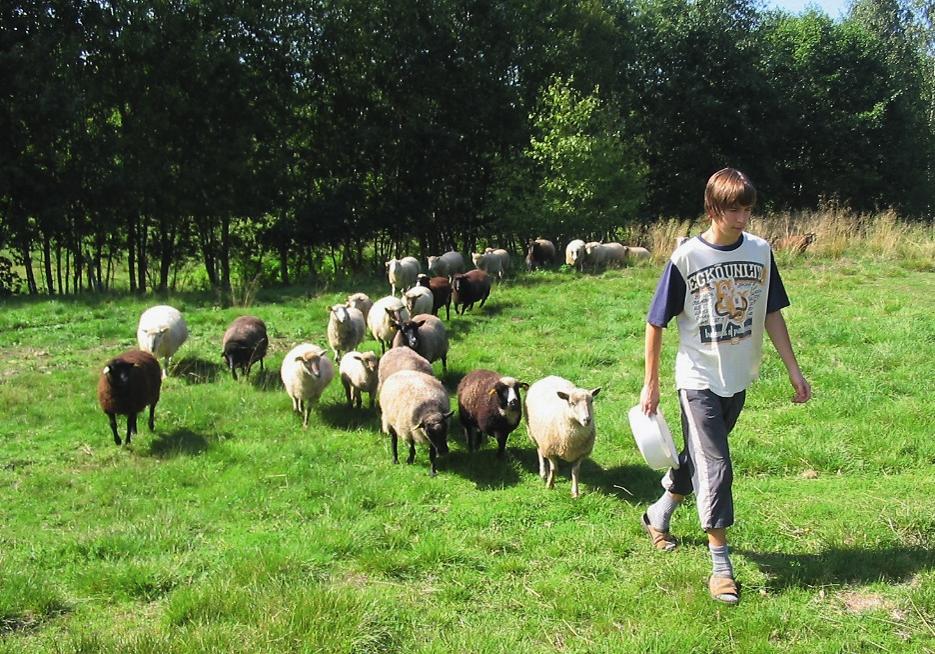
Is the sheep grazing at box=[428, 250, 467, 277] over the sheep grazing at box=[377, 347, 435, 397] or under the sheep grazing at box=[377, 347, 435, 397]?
over

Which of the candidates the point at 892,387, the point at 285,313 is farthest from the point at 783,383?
the point at 285,313

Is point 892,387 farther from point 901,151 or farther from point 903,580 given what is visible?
point 901,151

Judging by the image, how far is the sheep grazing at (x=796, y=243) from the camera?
19.6 metres

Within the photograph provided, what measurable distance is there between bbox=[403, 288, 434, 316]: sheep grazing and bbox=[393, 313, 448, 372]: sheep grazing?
2674 millimetres

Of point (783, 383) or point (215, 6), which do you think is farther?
point (215, 6)

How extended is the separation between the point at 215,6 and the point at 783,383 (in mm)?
19903

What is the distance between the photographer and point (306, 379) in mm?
8969

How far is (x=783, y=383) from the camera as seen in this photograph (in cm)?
858

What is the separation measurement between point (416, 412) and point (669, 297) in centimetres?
379

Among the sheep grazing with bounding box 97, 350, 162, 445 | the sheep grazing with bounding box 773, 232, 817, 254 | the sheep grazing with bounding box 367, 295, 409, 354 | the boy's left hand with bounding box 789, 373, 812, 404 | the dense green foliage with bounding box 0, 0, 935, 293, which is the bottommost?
the sheep grazing with bounding box 97, 350, 162, 445

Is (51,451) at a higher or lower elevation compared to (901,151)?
lower

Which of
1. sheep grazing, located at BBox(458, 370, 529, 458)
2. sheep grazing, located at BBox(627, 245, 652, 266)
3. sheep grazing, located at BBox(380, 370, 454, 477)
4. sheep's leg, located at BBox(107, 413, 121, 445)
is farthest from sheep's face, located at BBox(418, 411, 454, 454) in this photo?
sheep grazing, located at BBox(627, 245, 652, 266)

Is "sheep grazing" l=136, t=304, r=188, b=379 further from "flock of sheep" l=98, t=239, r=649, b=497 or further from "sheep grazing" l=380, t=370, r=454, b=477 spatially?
"sheep grazing" l=380, t=370, r=454, b=477

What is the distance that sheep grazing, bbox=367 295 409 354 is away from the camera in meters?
11.8
